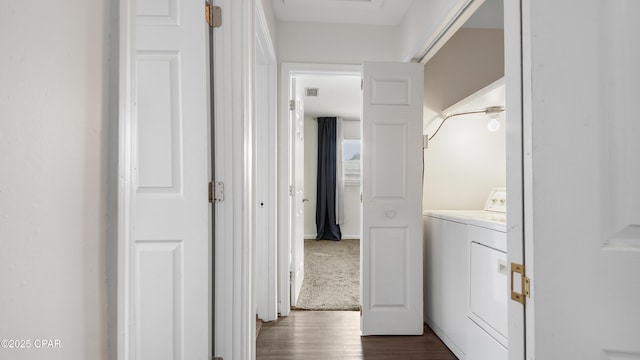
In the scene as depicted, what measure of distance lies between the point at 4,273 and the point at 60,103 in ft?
Result: 0.69

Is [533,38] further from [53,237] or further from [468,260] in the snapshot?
[468,260]

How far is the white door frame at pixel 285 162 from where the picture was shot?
2.65 m

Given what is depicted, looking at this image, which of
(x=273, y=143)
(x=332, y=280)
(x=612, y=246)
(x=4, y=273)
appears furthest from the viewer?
(x=332, y=280)

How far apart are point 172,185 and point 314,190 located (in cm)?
510

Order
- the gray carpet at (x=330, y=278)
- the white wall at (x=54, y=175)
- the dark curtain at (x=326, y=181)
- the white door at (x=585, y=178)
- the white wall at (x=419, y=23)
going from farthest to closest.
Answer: the dark curtain at (x=326, y=181), the gray carpet at (x=330, y=278), the white wall at (x=419, y=23), the white door at (x=585, y=178), the white wall at (x=54, y=175)

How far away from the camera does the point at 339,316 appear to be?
8.63 feet

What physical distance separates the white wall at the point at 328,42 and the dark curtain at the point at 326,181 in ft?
11.6

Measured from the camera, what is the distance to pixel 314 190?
6.38m

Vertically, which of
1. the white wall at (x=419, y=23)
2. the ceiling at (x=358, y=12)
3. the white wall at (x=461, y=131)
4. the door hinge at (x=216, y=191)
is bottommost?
the door hinge at (x=216, y=191)

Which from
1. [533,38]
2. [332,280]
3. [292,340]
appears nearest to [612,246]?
[533,38]

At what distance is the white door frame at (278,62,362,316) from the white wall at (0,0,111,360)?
220 centimetres

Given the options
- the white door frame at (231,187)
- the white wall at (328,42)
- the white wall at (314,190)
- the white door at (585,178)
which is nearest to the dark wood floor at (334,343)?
the white door frame at (231,187)

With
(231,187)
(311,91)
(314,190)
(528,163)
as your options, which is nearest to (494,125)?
(528,163)

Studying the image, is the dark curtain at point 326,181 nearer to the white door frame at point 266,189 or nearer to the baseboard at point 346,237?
the baseboard at point 346,237
